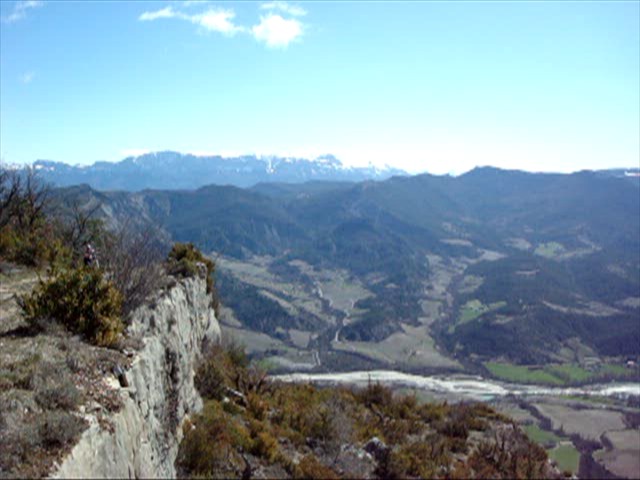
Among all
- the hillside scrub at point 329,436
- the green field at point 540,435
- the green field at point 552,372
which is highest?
the hillside scrub at point 329,436

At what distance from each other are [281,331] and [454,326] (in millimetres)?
44603

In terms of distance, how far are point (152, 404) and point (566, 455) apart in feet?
176

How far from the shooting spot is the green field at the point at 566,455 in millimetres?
45825

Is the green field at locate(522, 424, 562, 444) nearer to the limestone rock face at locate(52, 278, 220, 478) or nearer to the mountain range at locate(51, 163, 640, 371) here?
the mountain range at locate(51, 163, 640, 371)

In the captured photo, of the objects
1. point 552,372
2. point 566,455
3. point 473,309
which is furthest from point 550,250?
point 566,455

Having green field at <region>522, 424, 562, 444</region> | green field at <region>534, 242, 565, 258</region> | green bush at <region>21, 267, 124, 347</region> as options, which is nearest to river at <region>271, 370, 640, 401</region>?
green field at <region>522, 424, 562, 444</region>

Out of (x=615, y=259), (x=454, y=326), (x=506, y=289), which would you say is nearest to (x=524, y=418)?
(x=454, y=326)

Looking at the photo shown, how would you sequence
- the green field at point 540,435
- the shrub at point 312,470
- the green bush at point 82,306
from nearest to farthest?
the green bush at point 82,306 → the shrub at point 312,470 → the green field at point 540,435

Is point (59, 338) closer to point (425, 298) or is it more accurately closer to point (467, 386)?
point (467, 386)

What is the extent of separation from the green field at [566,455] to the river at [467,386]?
19281 millimetres

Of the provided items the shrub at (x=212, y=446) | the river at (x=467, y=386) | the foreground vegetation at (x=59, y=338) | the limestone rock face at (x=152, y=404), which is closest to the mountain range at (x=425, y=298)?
the river at (x=467, y=386)

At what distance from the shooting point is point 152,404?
8.41 meters

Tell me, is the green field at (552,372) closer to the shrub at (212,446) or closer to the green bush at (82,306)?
the shrub at (212,446)

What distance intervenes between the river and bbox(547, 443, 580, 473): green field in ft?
63.3
